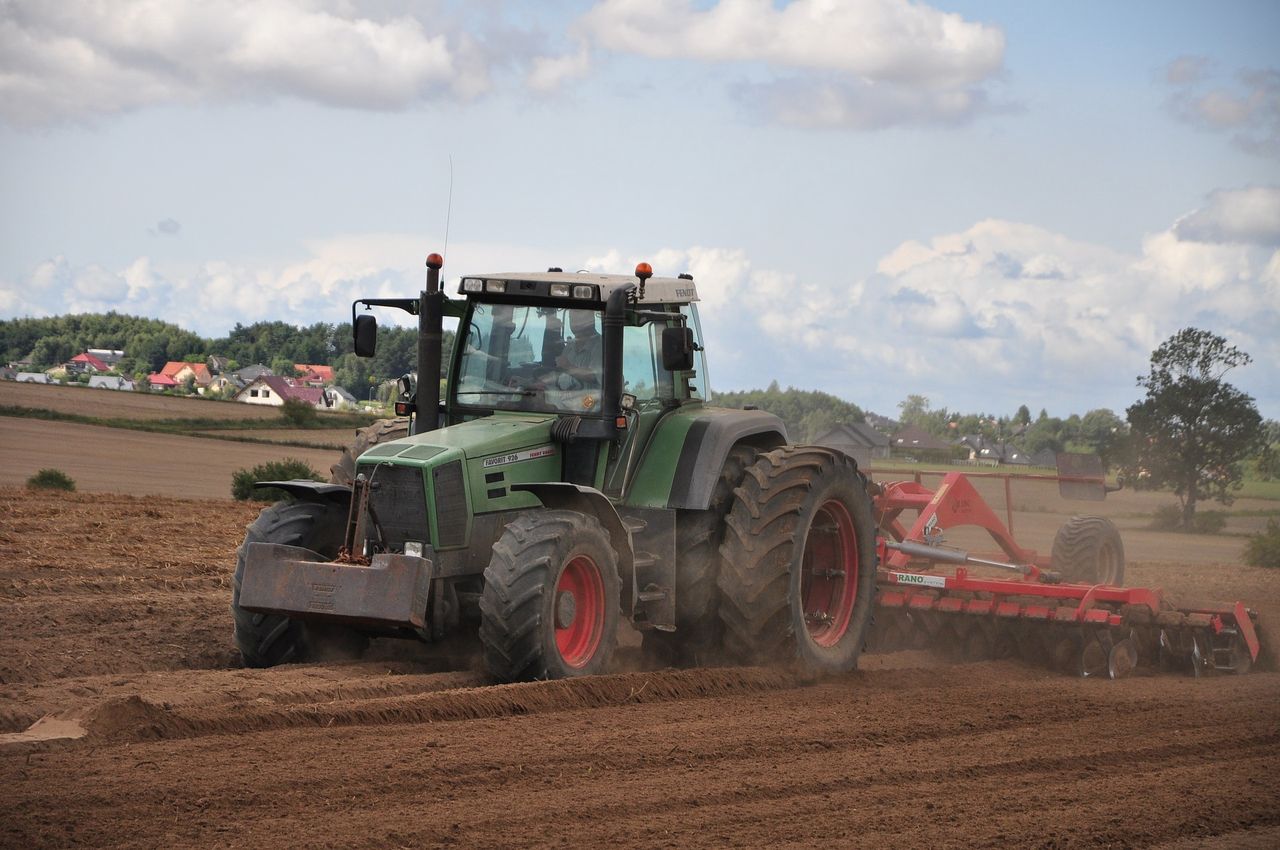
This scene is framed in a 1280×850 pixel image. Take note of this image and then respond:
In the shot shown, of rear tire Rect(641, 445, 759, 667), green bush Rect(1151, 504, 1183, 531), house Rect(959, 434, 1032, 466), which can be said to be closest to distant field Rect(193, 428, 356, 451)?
house Rect(959, 434, 1032, 466)

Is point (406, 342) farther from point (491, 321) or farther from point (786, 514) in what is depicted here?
point (786, 514)

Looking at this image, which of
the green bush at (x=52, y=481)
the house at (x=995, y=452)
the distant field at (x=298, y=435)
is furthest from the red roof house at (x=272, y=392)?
the green bush at (x=52, y=481)

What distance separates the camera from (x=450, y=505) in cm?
855

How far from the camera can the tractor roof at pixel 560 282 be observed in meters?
9.37

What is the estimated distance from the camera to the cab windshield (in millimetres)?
9422

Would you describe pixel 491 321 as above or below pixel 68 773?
above

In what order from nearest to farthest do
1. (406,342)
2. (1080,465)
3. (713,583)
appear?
1. (713,583)
2. (406,342)
3. (1080,465)

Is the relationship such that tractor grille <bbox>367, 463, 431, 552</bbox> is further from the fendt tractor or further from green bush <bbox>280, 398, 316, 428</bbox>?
green bush <bbox>280, 398, 316, 428</bbox>

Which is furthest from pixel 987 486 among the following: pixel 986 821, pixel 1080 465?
pixel 986 821

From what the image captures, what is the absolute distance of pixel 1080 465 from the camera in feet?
45.4

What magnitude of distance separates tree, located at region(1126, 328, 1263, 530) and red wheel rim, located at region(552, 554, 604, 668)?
35495 millimetres

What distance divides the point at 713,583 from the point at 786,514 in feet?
2.23

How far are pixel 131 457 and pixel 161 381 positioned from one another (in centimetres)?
3973

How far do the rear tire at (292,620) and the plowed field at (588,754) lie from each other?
0.34 metres
